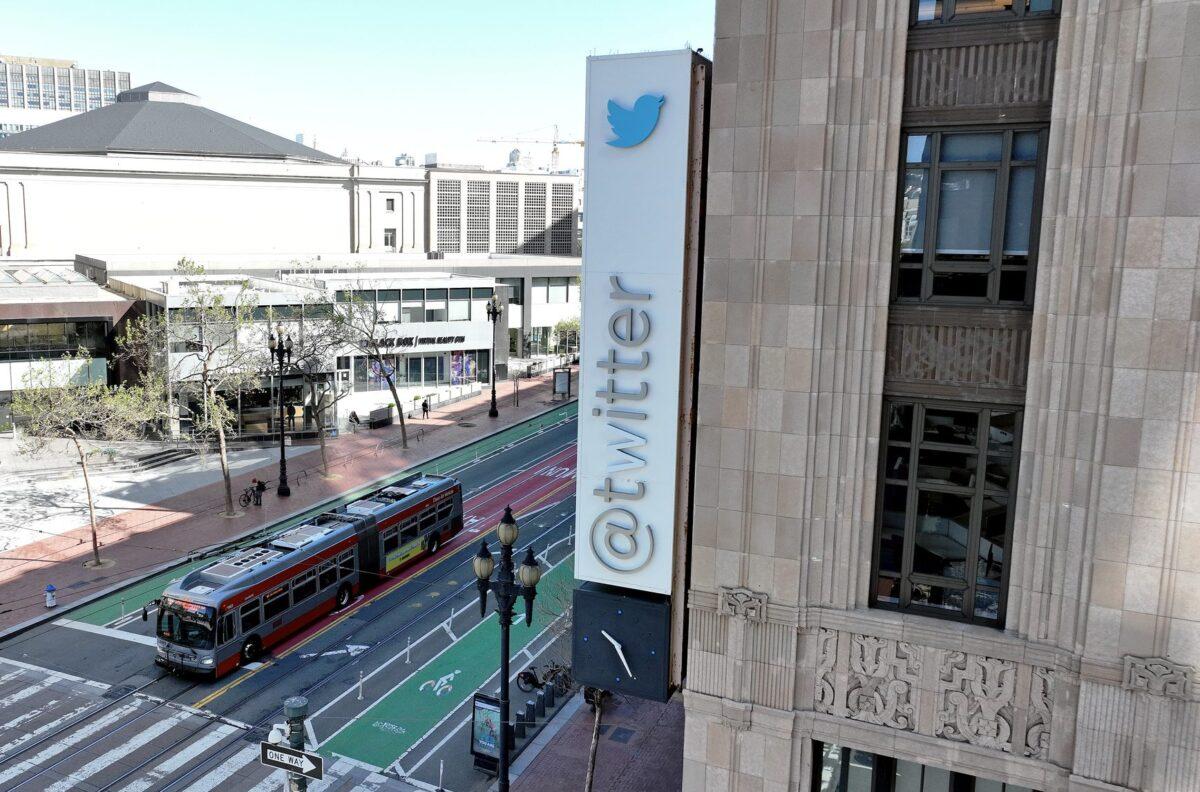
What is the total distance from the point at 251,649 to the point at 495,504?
1616cm

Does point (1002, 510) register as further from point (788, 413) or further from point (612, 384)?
point (612, 384)

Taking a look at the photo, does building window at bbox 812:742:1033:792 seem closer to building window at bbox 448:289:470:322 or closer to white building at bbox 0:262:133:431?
white building at bbox 0:262:133:431

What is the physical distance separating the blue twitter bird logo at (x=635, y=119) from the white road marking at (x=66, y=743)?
63.0 ft

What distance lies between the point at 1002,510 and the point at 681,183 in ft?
19.5

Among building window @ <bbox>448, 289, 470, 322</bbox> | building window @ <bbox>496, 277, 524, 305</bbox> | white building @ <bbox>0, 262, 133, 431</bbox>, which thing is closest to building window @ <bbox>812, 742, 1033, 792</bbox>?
white building @ <bbox>0, 262, 133, 431</bbox>

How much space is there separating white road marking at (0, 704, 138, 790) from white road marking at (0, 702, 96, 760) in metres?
0.68

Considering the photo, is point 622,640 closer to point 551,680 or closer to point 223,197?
point 551,680

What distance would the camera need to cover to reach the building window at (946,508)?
12109mm

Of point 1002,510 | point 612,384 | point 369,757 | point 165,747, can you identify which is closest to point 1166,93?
point 1002,510

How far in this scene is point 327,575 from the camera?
101 ft

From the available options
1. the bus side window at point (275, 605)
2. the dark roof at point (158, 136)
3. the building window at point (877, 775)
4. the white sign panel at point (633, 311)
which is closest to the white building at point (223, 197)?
the dark roof at point (158, 136)

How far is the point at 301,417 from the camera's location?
2147 inches

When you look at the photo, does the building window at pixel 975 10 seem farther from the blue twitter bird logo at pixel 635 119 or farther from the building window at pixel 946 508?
the building window at pixel 946 508

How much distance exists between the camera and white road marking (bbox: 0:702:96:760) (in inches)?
904
